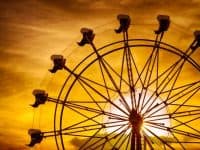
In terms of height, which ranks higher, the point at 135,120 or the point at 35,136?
the point at 135,120

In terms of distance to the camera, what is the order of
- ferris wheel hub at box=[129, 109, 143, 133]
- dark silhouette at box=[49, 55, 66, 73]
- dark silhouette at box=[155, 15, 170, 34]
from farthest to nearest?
dark silhouette at box=[155, 15, 170, 34] → dark silhouette at box=[49, 55, 66, 73] → ferris wheel hub at box=[129, 109, 143, 133]

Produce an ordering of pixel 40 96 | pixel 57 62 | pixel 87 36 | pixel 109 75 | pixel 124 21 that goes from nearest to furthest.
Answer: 1. pixel 57 62
2. pixel 40 96
3. pixel 109 75
4. pixel 87 36
5. pixel 124 21

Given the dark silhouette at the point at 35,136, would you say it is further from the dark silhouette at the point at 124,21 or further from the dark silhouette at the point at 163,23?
the dark silhouette at the point at 163,23

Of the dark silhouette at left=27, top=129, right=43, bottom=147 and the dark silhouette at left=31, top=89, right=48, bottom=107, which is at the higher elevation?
the dark silhouette at left=31, top=89, right=48, bottom=107

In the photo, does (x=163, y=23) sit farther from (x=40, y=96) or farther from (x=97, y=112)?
(x=40, y=96)

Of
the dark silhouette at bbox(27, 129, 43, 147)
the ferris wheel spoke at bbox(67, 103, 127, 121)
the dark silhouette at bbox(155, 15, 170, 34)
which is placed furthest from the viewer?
the dark silhouette at bbox(155, 15, 170, 34)

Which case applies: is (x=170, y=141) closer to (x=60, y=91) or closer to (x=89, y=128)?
(x=89, y=128)

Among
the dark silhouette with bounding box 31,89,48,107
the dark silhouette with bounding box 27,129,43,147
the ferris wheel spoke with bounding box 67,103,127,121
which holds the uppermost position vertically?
the dark silhouette with bounding box 31,89,48,107

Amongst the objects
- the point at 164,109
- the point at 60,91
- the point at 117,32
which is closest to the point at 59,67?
the point at 60,91

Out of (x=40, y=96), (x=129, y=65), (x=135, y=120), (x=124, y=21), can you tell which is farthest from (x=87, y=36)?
(x=135, y=120)

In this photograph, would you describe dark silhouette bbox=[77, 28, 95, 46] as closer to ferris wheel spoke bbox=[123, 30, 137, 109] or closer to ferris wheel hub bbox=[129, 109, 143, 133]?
ferris wheel spoke bbox=[123, 30, 137, 109]

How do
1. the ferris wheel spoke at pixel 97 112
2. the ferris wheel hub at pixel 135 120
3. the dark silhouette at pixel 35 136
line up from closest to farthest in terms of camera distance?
the ferris wheel hub at pixel 135 120
the ferris wheel spoke at pixel 97 112
the dark silhouette at pixel 35 136

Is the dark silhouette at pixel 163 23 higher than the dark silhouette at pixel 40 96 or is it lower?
A: higher

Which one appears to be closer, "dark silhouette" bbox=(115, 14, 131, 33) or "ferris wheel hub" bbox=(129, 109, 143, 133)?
"ferris wheel hub" bbox=(129, 109, 143, 133)
